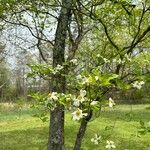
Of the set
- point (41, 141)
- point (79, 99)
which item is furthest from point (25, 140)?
point (79, 99)

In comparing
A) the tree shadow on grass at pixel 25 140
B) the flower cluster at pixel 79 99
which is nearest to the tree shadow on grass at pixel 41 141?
the tree shadow on grass at pixel 25 140

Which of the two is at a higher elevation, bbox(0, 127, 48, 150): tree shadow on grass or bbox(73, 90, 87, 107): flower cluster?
bbox(73, 90, 87, 107): flower cluster

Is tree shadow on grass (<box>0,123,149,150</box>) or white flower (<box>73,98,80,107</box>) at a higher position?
white flower (<box>73,98,80,107</box>)

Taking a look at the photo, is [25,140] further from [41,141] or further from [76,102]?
[76,102]

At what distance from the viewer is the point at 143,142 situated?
19609mm

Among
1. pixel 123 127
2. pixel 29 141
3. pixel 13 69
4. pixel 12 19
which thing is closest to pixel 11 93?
pixel 13 69

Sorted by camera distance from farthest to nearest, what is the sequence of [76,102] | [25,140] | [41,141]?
[25,140]
[41,141]
[76,102]

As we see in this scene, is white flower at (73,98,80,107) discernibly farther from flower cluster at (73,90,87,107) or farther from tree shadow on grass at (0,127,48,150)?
tree shadow on grass at (0,127,48,150)

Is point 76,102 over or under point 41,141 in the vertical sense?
over

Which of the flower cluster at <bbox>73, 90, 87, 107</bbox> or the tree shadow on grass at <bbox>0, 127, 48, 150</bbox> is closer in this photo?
the flower cluster at <bbox>73, 90, 87, 107</bbox>

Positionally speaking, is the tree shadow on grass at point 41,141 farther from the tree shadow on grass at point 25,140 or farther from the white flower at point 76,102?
the white flower at point 76,102

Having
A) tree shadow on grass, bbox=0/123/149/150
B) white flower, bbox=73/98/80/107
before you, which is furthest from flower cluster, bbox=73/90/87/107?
tree shadow on grass, bbox=0/123/149/150

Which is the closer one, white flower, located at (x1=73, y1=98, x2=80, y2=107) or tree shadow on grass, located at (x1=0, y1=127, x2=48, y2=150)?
white flower, located at (x1=73, y1=98, x2=80, y2=107)

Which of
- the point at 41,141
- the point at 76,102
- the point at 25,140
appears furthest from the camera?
the point at 25,140
